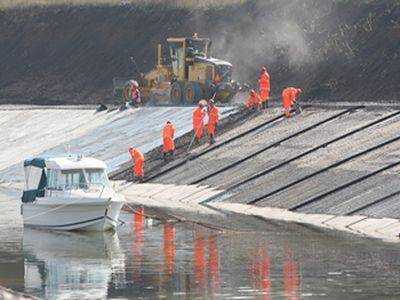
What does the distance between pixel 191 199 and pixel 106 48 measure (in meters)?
49.5

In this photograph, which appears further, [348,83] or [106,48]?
[106,48]

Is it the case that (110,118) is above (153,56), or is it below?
below

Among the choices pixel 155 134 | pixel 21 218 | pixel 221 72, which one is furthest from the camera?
pixel 221 72

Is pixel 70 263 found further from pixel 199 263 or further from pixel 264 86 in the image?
pixel 264 86

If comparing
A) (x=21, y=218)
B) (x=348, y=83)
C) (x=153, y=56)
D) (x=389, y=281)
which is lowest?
(x=389, y=281)

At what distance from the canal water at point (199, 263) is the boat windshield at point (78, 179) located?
1637 mm

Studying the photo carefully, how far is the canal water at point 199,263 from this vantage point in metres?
32.8

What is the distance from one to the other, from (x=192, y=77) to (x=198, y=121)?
448 inches

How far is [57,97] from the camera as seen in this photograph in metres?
97.3

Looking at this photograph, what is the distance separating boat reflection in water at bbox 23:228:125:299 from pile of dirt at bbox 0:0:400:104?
3073 centimetres

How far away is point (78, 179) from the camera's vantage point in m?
46.4

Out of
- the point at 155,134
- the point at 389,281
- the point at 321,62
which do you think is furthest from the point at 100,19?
the point at 389,281

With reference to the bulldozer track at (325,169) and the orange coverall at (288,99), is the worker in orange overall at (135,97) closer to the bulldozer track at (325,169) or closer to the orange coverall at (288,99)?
the orange coverall at (288,99)

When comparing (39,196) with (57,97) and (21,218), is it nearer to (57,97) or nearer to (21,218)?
(21,218)
